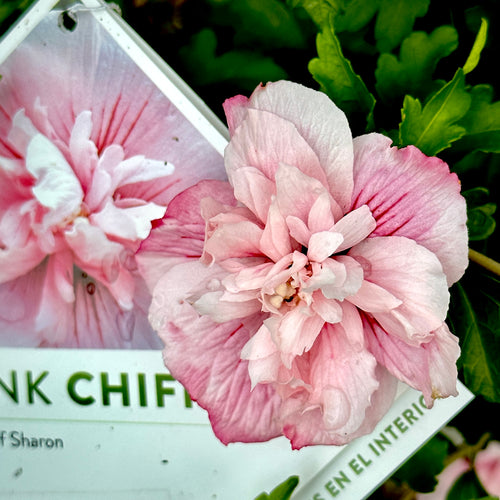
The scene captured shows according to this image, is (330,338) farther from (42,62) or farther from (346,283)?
(42,62)

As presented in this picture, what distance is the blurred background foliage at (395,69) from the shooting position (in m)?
0.44

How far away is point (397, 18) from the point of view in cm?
46

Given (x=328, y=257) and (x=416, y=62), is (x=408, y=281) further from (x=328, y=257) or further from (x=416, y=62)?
(x=416, y=62)

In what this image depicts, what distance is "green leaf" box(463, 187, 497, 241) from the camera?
46 centimetres

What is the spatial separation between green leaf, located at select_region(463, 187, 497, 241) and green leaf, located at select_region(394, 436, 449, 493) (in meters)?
0.18

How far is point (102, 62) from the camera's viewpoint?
18.2 inches

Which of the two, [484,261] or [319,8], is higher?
[319,8]

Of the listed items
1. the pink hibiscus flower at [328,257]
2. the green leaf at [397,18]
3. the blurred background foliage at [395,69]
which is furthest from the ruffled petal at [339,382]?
the green leaf at [397,18]

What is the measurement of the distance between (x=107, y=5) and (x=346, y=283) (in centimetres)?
26

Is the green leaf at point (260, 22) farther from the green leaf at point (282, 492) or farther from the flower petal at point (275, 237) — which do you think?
the green leaf at point (282, 492)

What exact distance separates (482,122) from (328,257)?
15 centimetres

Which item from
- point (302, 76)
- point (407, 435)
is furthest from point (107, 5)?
point (407, 435)

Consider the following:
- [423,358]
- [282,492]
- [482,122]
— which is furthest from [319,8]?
[282,492]

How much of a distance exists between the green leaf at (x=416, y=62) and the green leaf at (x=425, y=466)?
274 mm
